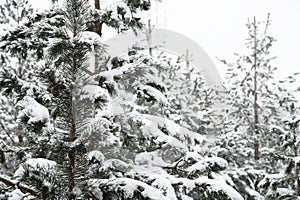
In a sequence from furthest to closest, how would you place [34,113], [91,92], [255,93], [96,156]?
[255,93], [96,156], [91,92], [34,113]

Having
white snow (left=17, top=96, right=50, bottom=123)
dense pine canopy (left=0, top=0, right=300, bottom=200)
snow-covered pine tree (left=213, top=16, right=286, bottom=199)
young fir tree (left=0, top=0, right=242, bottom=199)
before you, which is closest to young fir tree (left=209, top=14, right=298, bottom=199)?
snow-covered pine tree (left=213, top=16, right=286, bottom=199)

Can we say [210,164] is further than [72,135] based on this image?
Yes

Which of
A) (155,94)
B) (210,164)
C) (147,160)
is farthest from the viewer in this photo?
(147,160)

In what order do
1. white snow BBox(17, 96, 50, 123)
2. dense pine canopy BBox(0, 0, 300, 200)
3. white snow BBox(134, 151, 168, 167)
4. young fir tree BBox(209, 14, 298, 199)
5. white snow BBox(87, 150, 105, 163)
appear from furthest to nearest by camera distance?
young fir tree BBox(209, 14, 298, 199)
white snow BBox(134, 151, 168, 167)
white snow BBox(87, 150, 105, 163)
dense pine canopy BBox(0, 0, 300, 200)
white snow BBox(17, 96, 50, 123)

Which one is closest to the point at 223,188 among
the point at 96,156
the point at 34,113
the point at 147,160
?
the point at 96,156

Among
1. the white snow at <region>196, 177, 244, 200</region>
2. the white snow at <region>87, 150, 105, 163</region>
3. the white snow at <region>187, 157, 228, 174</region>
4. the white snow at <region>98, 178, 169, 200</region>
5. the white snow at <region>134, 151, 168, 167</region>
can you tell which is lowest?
the white snow at <region>134, 151, 168, 167</region>

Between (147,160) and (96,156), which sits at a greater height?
(96,156)

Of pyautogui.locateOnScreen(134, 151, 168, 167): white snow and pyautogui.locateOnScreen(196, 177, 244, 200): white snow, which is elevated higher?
pyautogui.locateOnScreen(196, 177, 244, 200): white snow

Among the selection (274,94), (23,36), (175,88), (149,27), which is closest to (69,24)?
(23,36)

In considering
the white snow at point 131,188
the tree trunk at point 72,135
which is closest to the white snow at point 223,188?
the white snow at point 131,188

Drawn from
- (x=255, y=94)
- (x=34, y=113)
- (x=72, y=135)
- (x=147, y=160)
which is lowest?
(x=147, y=160)

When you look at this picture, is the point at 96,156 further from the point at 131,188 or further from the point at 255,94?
the point at 255,94

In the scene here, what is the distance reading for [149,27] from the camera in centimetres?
1399

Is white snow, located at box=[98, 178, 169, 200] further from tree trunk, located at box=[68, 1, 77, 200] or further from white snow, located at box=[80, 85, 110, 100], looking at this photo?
white snow, located at box=[80, 85, 110, 100]
